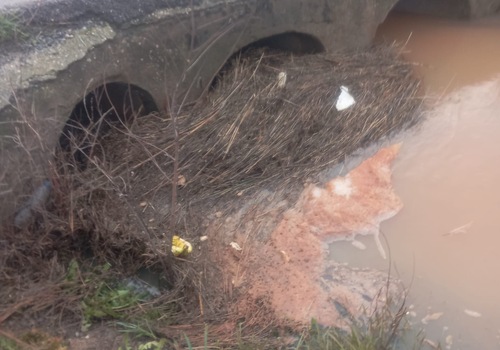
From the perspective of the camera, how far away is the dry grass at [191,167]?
4129mm

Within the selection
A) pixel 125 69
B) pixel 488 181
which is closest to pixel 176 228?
pixel 125 69

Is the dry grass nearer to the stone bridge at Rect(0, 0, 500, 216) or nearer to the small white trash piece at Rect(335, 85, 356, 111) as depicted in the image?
the small white trash piece at Rect(335, 85, 356, 111)

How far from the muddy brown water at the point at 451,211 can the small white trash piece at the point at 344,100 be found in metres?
0.57

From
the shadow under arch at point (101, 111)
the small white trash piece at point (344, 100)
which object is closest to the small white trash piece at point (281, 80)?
the small white trash piece at point (344, 100)

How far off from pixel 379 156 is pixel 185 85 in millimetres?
1660

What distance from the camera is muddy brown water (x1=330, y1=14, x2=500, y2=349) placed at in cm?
423

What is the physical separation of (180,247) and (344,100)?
2377 mm

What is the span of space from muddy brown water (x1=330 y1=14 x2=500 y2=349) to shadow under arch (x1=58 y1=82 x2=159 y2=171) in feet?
6.23

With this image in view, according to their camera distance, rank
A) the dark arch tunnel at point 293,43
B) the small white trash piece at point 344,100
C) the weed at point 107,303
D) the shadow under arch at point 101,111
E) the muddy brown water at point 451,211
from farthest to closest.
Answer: the dark arch tunnel at point 293,43 < the small white trash piece at point 344,100 < the shadow under arch at point 101,111 < the muddy brown water at point 451,211 < the weed at point 107,303

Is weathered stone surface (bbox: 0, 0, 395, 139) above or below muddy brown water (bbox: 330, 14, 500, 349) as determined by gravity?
above

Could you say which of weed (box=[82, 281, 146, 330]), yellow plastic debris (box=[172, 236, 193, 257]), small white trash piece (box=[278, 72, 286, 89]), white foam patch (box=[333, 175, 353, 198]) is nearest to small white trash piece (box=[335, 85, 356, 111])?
small white trash piece (box=[278, 72, 286, 89])

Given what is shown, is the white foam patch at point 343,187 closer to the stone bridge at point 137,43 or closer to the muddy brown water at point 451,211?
the muddy brown water at point 451,211

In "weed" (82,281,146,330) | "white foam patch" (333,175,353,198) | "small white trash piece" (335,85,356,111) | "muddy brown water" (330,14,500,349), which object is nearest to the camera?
"weed" (82,281,146,330)

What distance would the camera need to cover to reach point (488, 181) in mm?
5316
